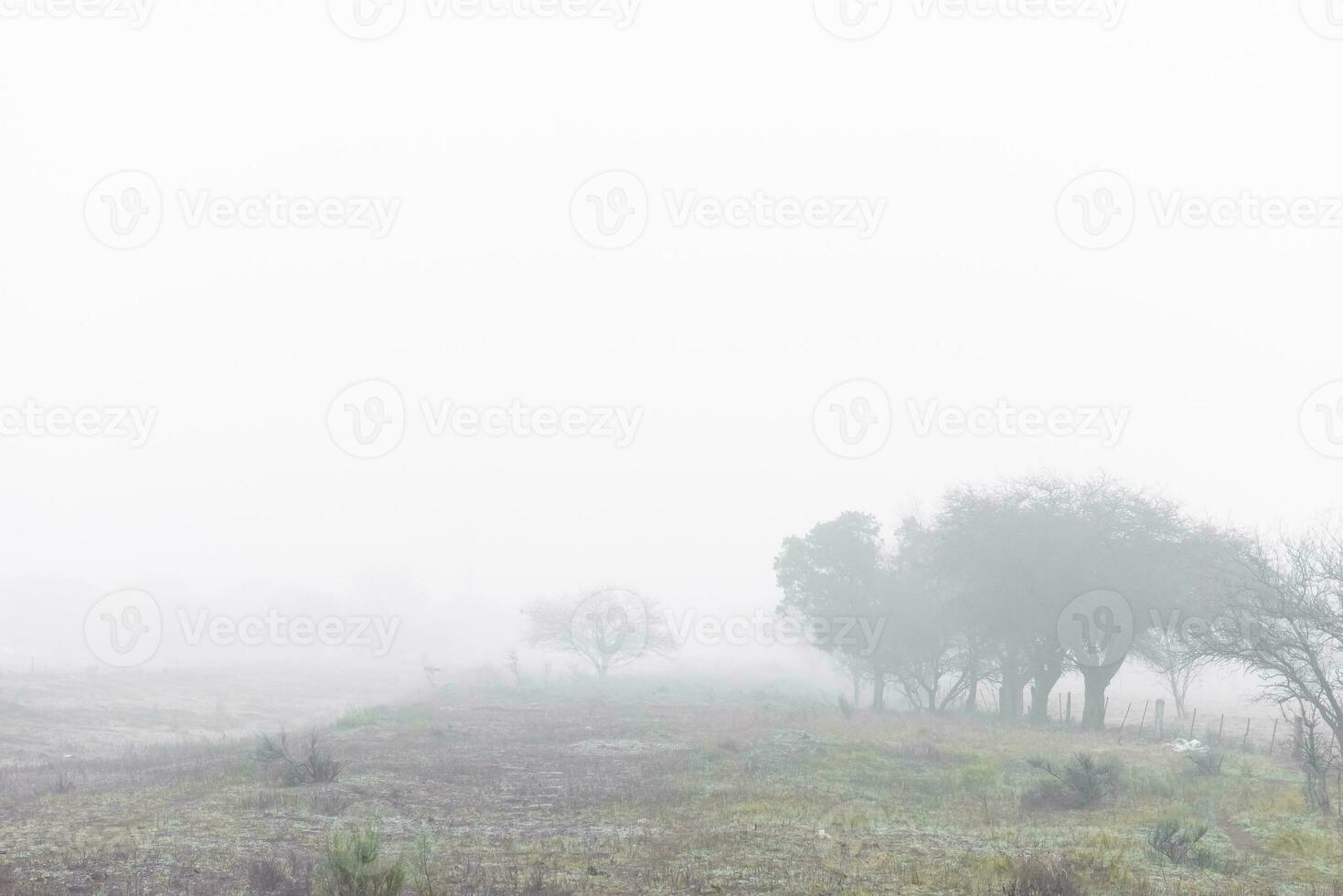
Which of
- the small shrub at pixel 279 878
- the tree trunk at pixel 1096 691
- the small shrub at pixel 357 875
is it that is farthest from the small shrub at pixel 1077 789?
the tree trunk at pixel 1096 691

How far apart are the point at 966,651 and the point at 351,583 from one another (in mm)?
132517

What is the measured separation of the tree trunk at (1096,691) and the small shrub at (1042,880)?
3157 centimetres

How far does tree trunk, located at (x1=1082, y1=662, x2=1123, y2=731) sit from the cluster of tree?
0.05 meters

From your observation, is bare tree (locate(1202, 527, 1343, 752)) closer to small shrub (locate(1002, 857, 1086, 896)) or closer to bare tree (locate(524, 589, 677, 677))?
small shrub (locate(1002, 857, 1086, 896))

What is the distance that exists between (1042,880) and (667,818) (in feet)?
27.4

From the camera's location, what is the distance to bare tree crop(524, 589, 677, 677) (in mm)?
80938

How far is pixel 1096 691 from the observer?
41.2m

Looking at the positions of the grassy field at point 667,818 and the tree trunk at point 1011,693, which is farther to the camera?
the tree trunk at point 1011,693

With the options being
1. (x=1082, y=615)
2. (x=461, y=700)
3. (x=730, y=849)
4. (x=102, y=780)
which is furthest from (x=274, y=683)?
(x=730, y=849)

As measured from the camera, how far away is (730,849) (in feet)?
49.5

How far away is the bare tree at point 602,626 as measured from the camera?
266 feet

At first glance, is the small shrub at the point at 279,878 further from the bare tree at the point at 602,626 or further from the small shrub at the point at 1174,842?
the bare tree at the point at 602,626

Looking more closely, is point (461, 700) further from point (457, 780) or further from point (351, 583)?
point (351, 583)

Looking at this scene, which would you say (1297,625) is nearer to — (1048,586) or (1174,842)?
(1174,842)
